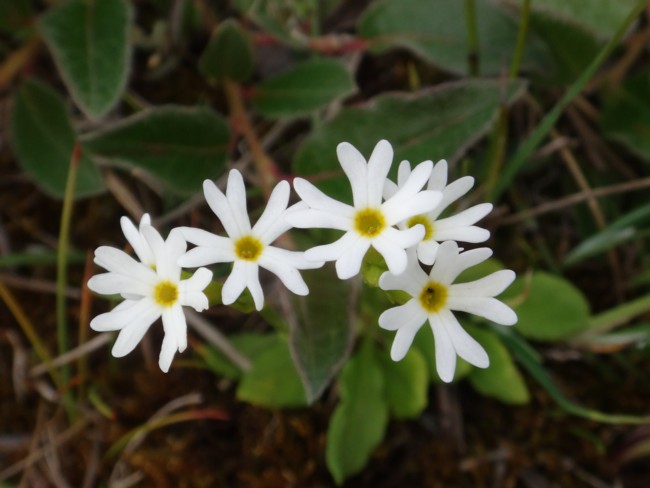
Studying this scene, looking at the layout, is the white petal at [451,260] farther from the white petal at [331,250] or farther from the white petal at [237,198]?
the white petal at [237,198]

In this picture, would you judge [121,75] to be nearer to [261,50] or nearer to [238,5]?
[238,5]

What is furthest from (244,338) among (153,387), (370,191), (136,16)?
(136,16)

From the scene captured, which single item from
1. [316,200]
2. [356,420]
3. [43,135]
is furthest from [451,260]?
[43,135]

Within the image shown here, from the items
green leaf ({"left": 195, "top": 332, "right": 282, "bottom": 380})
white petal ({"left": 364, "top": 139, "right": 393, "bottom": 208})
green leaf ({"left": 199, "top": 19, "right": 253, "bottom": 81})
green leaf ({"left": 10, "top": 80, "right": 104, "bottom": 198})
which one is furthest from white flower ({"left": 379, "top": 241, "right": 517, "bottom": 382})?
green leaf ({"left": 10, "top": 80, "right": 104, "bottom": 198})

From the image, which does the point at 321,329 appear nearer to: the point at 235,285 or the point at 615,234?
the point at 235,285

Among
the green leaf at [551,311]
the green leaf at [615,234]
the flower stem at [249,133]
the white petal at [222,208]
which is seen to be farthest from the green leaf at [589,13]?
the white petal at [222,208]

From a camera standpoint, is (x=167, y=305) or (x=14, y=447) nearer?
(x=167, y=305)

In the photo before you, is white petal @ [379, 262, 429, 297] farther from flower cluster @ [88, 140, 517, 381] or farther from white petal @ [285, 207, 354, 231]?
white petal @ [285, 207, 354, 231]
